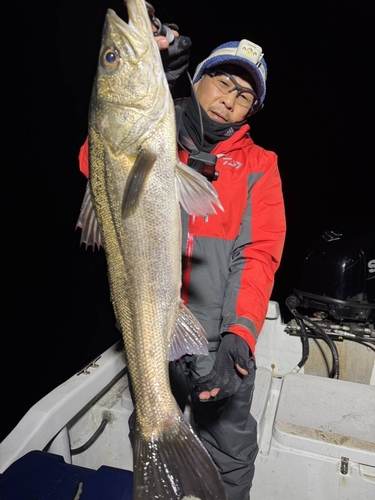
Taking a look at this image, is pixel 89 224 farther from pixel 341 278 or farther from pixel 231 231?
pixel 341 278

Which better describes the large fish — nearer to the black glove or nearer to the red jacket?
the black glove

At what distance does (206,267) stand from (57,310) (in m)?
8.75

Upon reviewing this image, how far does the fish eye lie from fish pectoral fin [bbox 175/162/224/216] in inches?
18.8

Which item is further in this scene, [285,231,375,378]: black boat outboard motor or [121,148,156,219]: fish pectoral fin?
[285,231,375,378]: black boat outboard motor

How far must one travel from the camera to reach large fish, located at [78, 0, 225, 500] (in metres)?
1.46

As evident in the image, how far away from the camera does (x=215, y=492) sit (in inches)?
54.7

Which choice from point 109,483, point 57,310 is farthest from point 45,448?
point 57,310

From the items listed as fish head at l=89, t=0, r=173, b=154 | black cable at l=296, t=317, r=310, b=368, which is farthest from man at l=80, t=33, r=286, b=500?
black cable at l=296, t=317, r=310, b=368

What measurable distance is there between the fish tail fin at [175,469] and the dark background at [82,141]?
2.11 m

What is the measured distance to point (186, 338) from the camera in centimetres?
160

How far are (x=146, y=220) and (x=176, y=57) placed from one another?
1.01m

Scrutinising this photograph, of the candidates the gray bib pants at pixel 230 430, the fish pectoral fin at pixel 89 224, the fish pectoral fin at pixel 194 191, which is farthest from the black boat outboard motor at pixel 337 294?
the fish pectoral fin at pixel 89 224

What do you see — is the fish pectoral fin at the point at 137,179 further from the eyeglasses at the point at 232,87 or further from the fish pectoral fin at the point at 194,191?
the eyeglasses at the point at 232,87

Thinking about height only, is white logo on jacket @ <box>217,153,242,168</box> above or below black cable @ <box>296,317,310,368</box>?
above
